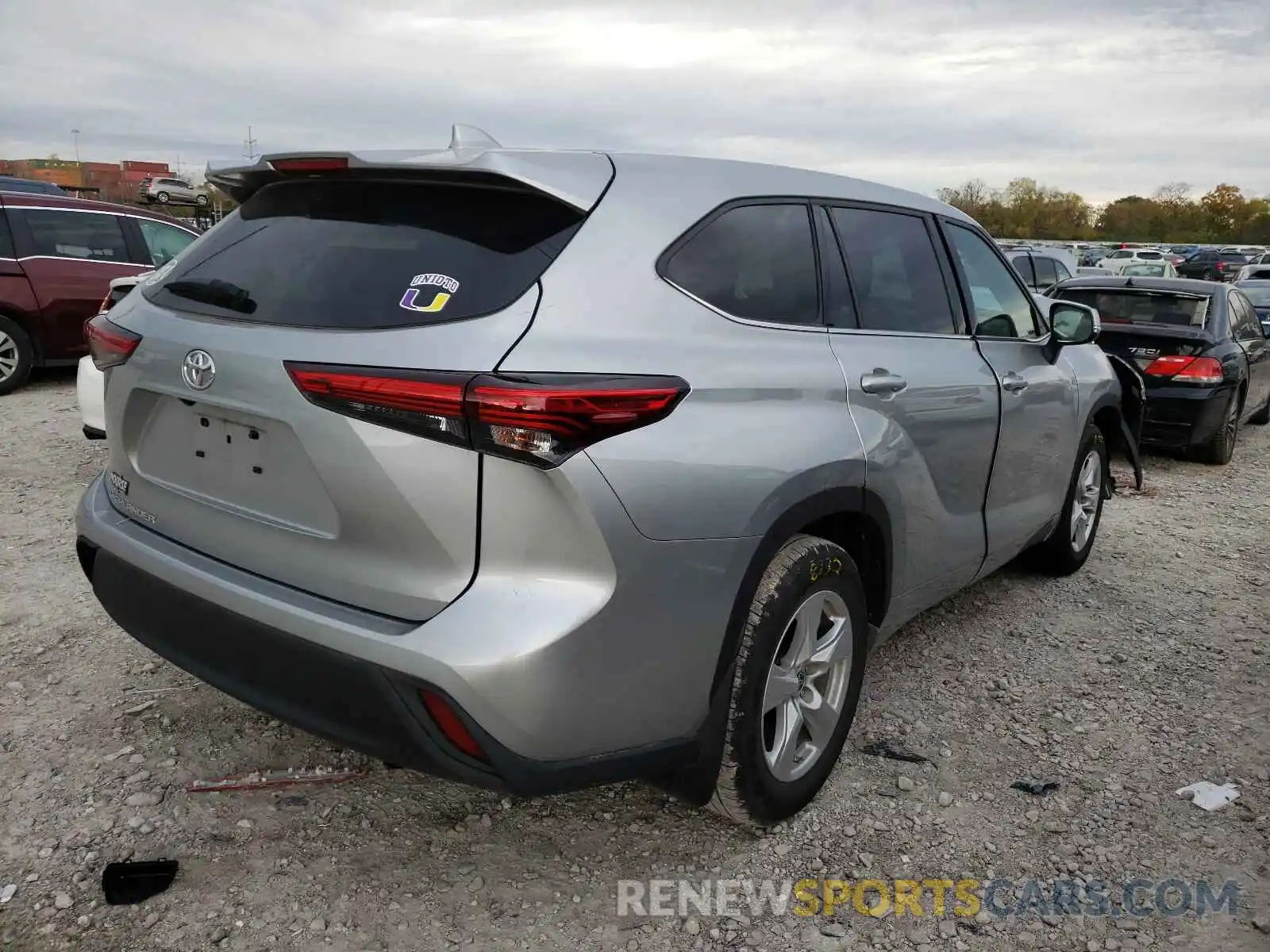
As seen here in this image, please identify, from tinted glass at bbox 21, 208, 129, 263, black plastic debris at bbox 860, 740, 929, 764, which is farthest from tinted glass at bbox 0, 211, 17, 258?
black plastic debris at bbox 860, 740, 929, 764

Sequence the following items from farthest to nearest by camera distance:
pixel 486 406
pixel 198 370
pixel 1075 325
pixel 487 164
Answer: pixel 1075 325
pixel 198 370
pixel 487 164
pixel 486 406

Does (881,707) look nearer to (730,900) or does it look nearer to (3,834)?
(730,900)

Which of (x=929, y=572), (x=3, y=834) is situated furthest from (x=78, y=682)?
(x=929, y=572)

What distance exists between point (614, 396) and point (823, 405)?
2.58 feet

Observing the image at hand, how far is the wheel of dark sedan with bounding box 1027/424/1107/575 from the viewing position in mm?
4605

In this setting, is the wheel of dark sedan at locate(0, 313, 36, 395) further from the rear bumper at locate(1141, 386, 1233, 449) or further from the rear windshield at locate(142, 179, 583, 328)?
the rear bumper at locate(1141, 386, 1233, 449)

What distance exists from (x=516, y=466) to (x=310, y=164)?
3.41 ft

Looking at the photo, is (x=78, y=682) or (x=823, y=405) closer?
(x=823, y=405)

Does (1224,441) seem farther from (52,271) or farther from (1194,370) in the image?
(52,271)

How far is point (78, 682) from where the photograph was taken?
340cm

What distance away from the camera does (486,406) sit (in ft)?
6.26

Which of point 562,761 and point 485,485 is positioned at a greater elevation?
point 485,485

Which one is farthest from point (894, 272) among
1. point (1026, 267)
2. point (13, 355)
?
point (1026, 267)

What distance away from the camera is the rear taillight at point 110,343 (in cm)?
247
